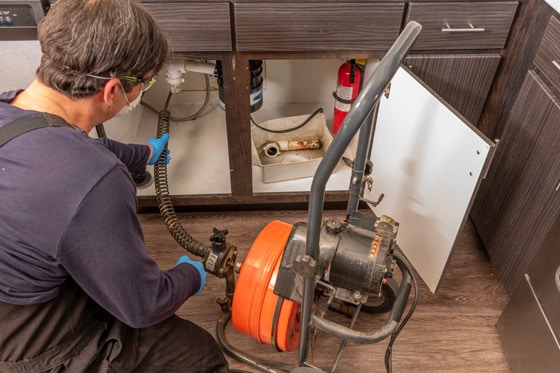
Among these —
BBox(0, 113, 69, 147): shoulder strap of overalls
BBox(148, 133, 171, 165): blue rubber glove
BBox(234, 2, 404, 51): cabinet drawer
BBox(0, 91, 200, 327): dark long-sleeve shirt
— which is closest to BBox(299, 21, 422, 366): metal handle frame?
BBox(0, 91, 200, 327): dark long-sleeve shirt

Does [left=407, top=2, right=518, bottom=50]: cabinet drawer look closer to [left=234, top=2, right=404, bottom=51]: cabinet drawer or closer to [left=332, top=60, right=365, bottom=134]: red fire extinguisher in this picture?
[left=234, top=2, right=404, bottom=51]: cabinet drawer

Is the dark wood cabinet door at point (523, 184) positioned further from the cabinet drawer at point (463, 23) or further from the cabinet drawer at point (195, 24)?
the cabinet drawer at point (195, 24)

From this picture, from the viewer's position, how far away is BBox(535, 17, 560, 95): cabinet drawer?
1.25 meters

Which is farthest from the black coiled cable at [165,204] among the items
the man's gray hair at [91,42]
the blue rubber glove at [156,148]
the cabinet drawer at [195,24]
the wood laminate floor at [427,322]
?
the man's gray hair at [91,42]

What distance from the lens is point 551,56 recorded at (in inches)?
50.1

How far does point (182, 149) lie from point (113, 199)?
1.15 m

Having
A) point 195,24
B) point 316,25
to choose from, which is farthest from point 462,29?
point 195,24

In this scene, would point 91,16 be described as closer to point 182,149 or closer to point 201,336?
point 201,336

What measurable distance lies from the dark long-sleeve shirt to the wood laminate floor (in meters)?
0.64

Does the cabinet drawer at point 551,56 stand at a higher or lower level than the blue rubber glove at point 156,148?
higher

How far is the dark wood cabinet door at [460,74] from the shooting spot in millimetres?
1411

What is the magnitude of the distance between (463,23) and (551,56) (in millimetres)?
244

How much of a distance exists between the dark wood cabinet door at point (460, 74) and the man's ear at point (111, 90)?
0.85 metres

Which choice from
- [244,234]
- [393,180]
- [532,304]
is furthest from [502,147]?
[244,234]
